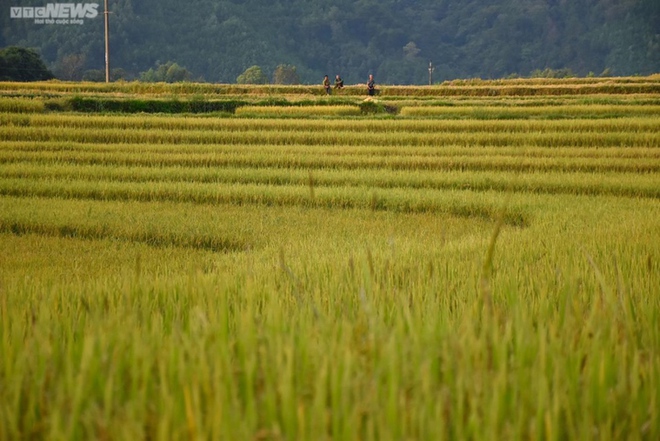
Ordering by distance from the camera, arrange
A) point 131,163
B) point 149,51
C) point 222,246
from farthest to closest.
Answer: point 149,51, point 131,163, point 222,246

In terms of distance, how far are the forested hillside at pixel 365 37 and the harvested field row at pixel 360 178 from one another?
84.5 metres

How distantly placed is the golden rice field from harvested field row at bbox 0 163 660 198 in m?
0.05

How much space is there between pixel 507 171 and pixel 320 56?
331 ft

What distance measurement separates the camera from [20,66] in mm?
45125

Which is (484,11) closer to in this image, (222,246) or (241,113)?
(241,113)

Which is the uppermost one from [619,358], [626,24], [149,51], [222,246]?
[626,24]

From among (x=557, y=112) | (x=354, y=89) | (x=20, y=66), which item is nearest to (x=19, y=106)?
(x=557, y=112)

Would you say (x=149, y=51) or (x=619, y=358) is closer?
(x=619, y=358)

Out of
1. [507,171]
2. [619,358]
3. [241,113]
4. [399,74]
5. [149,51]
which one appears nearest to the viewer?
[619,358]

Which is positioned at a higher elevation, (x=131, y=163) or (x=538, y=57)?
→ (x=538, y=57)

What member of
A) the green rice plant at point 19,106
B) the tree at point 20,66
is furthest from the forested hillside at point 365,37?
the green rice plant at point 19,106

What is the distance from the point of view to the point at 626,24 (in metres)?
116

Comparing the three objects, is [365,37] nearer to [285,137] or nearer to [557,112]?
[557,112]

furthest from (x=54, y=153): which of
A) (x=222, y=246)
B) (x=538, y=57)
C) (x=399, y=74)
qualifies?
(x=538, y=57)
